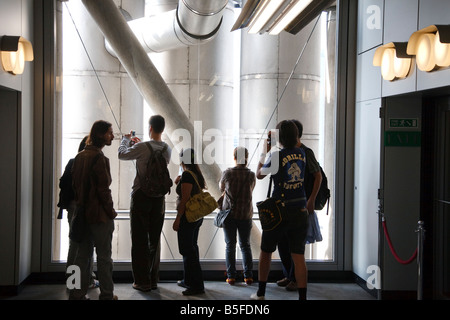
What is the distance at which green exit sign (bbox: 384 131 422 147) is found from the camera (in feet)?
16.2

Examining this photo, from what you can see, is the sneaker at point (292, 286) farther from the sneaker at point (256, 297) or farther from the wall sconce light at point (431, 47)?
the wall sconce light at point (431, 47)

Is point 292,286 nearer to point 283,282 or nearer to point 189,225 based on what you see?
point 283,282

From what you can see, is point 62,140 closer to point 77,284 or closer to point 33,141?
point 33,141

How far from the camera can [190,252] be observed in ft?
16.1

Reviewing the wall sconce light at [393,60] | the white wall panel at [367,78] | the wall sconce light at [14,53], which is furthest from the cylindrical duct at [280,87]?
the wall sconce light at [14,53]

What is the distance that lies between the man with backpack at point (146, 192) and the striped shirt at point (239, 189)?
0.60m

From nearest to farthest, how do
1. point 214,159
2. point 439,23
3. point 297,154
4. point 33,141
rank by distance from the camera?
point 439,23 → point 297,154 → point 33,141 → point 214,159

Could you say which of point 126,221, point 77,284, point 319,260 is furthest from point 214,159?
point 77,284

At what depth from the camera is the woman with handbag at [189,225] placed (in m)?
4.78

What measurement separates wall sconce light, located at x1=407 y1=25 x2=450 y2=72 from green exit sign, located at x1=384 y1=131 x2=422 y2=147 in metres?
0.94

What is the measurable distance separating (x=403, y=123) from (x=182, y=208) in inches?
85.4

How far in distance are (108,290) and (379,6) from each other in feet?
11.8

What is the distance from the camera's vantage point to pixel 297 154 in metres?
4.48
